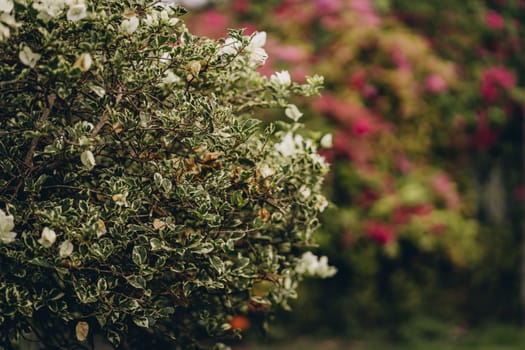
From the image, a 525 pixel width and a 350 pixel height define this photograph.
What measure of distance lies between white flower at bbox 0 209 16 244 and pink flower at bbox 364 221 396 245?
17.9ft

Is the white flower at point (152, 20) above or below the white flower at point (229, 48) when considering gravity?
above

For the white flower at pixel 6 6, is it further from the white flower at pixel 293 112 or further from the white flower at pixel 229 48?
the white flower at pixel 293 112

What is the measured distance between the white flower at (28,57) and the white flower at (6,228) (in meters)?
0.52

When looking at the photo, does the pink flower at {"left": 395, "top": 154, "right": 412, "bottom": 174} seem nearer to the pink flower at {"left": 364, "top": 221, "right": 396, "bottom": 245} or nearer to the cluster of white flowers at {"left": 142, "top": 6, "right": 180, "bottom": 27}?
the pink flower at {"left": 364, "top": 221, "right": 396, "bottom": 245}

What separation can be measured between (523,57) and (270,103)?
6885 millimetres

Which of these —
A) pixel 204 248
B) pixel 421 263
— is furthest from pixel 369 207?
pixel 204 248

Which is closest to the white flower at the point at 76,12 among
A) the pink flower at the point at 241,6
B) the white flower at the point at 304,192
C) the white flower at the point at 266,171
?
the white flower at the point at 266,171

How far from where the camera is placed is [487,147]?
959 centimetres

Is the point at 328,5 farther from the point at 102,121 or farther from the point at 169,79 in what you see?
the point at 102,121

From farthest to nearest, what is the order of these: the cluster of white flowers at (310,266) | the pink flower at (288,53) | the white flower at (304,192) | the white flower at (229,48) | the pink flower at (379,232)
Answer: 1. the pink flower at (379,232)
2. the pink flower at (288,53)
3. the cluster of white flowers at (310,266)
4. the white flower at (304,192)
5. the white flower at (229,48)

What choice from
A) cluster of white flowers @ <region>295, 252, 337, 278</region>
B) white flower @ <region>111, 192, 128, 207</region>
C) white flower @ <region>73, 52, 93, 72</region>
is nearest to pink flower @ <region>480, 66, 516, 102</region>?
cluster of white flowers @ <region>295, 252, 337, 278</region>

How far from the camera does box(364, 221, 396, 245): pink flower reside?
7461mm

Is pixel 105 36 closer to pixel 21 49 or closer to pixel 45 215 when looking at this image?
pixel 21 49

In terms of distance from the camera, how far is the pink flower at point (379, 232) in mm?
7461
